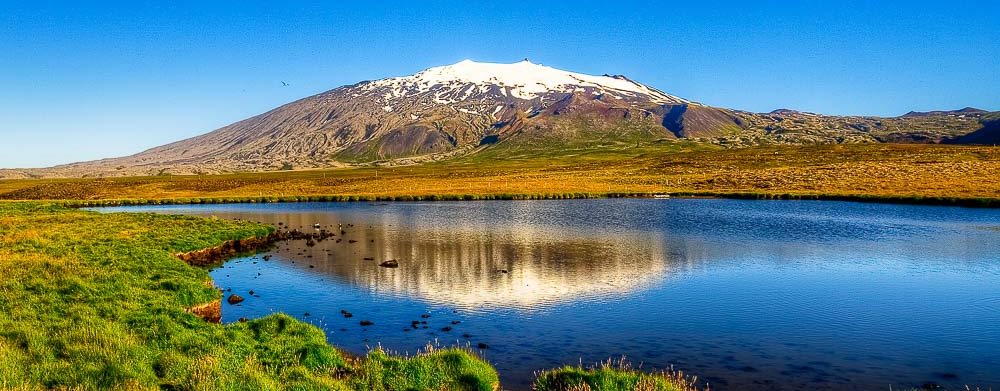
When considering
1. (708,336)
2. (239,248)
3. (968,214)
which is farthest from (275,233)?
(968,214)

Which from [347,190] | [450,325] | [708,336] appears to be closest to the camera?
[708,336]

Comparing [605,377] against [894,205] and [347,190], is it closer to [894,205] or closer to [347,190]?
[894,205]

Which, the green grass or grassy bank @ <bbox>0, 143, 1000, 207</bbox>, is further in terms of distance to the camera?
grassy bank @ <bbox>0, 143, 1000, 207</bbox>

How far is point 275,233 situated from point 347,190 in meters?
86.4

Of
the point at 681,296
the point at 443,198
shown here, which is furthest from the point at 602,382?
the point at 443,198

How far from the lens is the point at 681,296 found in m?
34.4

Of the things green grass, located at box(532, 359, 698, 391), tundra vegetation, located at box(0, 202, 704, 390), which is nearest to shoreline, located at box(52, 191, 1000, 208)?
tundra vegetation, located at box(0, 202, 704, 390)

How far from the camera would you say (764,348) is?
2450 centimetres

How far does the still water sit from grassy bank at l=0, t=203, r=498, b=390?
3.03m

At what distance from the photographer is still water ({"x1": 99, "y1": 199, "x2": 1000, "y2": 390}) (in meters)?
23.2

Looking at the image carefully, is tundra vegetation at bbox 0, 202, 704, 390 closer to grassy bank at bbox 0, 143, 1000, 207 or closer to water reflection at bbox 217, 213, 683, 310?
water reflection at bbox 217, 213, 683, 310

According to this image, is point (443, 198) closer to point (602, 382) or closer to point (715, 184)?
point (715, 184)

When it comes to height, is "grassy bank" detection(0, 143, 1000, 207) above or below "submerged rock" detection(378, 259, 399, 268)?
above

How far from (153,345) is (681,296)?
25731 mm
